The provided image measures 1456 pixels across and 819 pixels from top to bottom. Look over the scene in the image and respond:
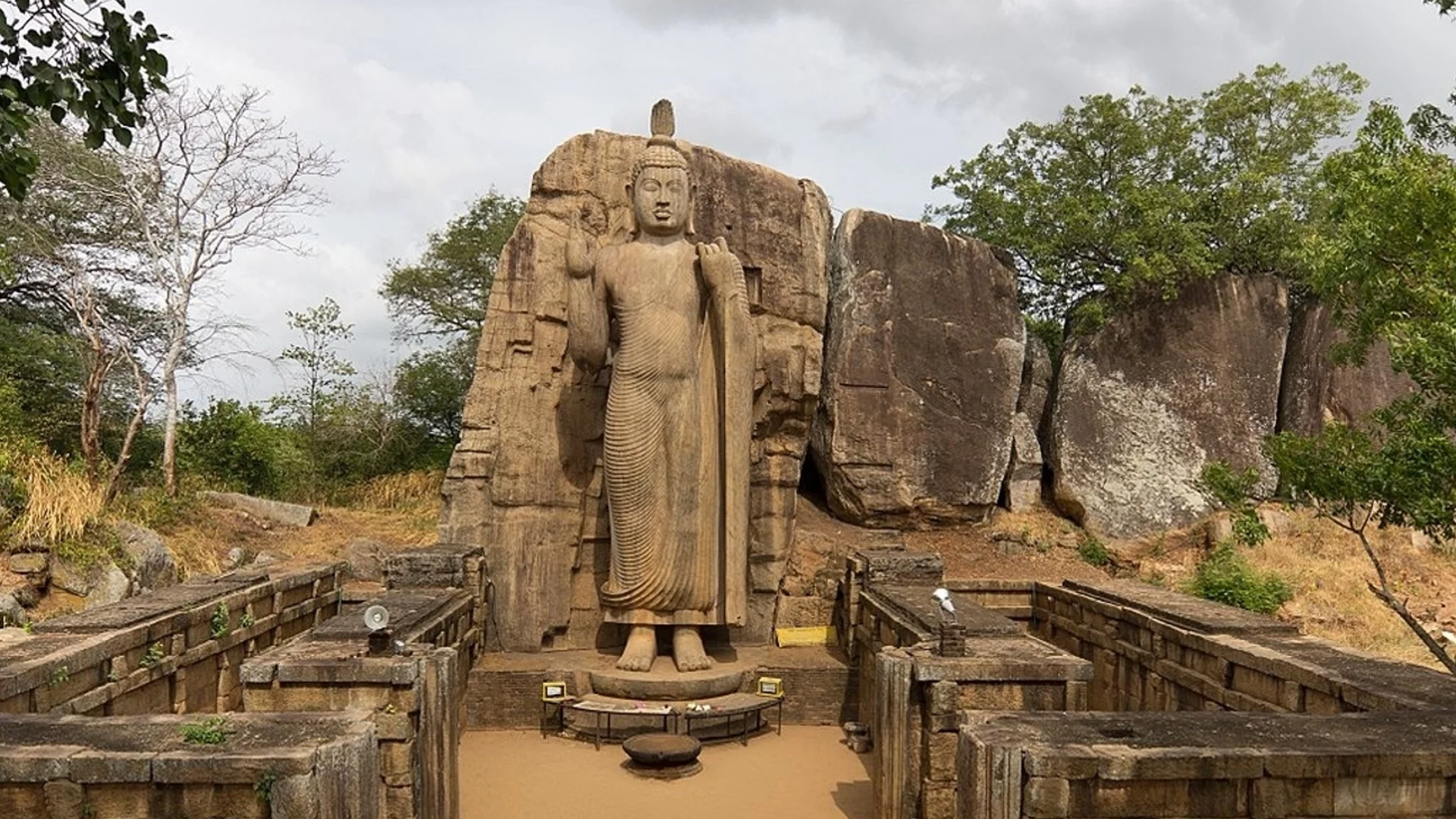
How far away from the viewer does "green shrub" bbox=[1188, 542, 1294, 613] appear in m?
10.7

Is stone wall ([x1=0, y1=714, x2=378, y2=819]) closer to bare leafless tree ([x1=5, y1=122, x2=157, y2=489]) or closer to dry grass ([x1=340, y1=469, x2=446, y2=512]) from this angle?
bare leafless tree ([x1=5, y1=122, x2=157, y2=489])

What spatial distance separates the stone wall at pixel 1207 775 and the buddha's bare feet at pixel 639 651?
432 cm

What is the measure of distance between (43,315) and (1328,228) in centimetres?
1747

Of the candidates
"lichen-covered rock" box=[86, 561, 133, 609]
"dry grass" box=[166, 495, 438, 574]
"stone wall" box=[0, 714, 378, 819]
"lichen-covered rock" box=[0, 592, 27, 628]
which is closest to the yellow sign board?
"dry grass" box=[166, 495, 438, 574]

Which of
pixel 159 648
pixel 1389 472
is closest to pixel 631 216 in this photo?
pixel 159 648

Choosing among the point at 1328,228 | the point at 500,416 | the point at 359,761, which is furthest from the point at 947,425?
the point at 359,761

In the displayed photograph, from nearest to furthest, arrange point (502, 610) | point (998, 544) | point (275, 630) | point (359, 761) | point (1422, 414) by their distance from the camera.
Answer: point (359, 761)
point (1422, 414)
point (275, 630)
point (502, 610)
point (998, 544)

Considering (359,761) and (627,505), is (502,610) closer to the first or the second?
(627,505)

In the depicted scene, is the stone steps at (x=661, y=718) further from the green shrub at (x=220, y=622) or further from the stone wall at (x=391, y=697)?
the green shrub at (x=220, y=622)

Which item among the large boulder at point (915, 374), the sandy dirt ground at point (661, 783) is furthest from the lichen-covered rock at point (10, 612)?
the large boulder at point (915, 374)

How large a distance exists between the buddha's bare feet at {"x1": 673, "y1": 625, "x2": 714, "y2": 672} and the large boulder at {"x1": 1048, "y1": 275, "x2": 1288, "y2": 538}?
24.4 feet

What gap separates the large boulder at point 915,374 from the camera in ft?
40.9

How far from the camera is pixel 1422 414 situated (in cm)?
533

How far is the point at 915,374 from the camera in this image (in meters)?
12.7
